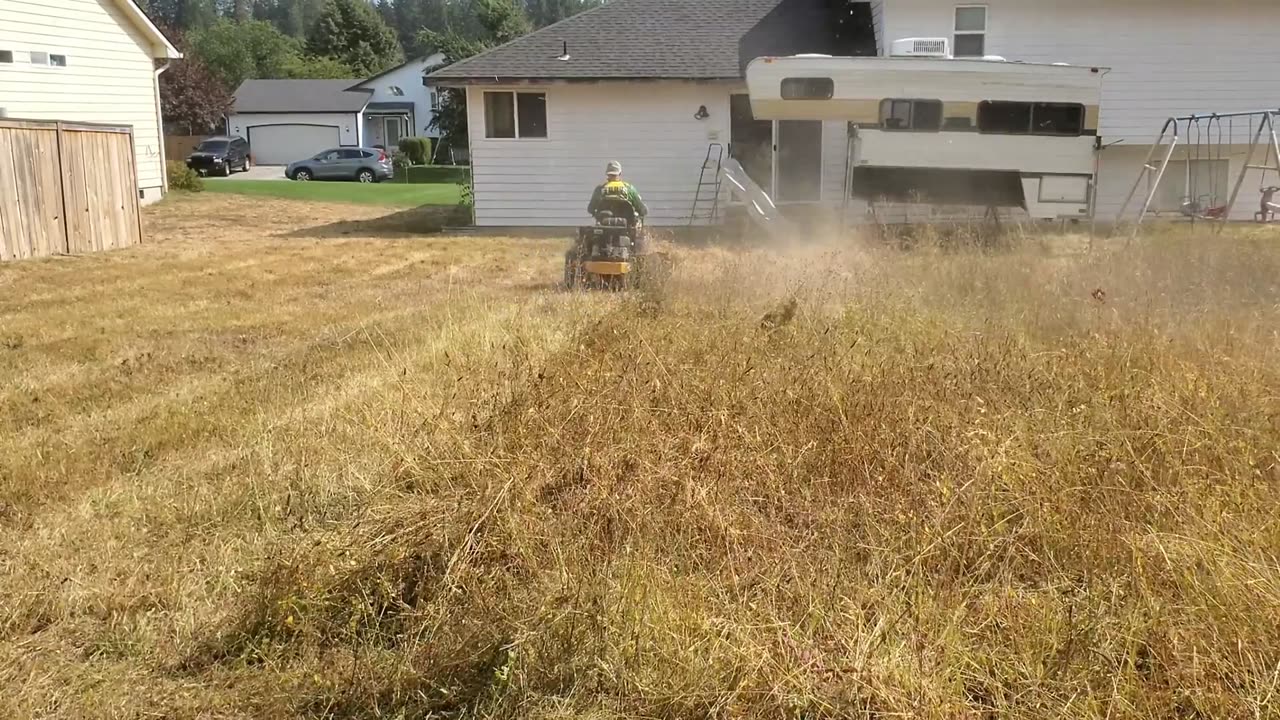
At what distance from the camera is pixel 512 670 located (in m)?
3.25

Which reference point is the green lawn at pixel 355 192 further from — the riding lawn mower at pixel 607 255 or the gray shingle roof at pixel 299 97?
the gray shingle roof at pixel 299 97

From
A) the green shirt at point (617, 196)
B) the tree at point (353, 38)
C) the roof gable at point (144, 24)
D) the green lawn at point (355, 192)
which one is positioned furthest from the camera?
the tree at point (353, 38)

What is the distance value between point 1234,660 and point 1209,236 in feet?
33.0

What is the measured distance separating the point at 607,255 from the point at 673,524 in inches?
276

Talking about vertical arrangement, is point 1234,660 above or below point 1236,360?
below

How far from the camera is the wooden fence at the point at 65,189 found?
543 inches

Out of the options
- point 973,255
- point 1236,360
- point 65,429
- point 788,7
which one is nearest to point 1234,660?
point 1236,360

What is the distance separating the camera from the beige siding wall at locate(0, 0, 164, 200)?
21.9m

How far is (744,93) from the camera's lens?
18578 millimetres

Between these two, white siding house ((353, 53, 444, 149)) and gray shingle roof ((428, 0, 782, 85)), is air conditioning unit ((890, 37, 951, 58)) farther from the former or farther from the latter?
white siding house ((353, 53, 444, 149))

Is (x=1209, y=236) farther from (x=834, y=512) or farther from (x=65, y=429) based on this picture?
(x=65, y=429)

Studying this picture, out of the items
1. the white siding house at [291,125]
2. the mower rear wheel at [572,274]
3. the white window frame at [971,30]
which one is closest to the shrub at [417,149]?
the white siding house at [291,125]

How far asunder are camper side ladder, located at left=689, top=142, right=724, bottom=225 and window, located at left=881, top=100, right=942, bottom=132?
379 cm

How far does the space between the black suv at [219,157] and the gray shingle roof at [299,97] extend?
11058 millimetres
